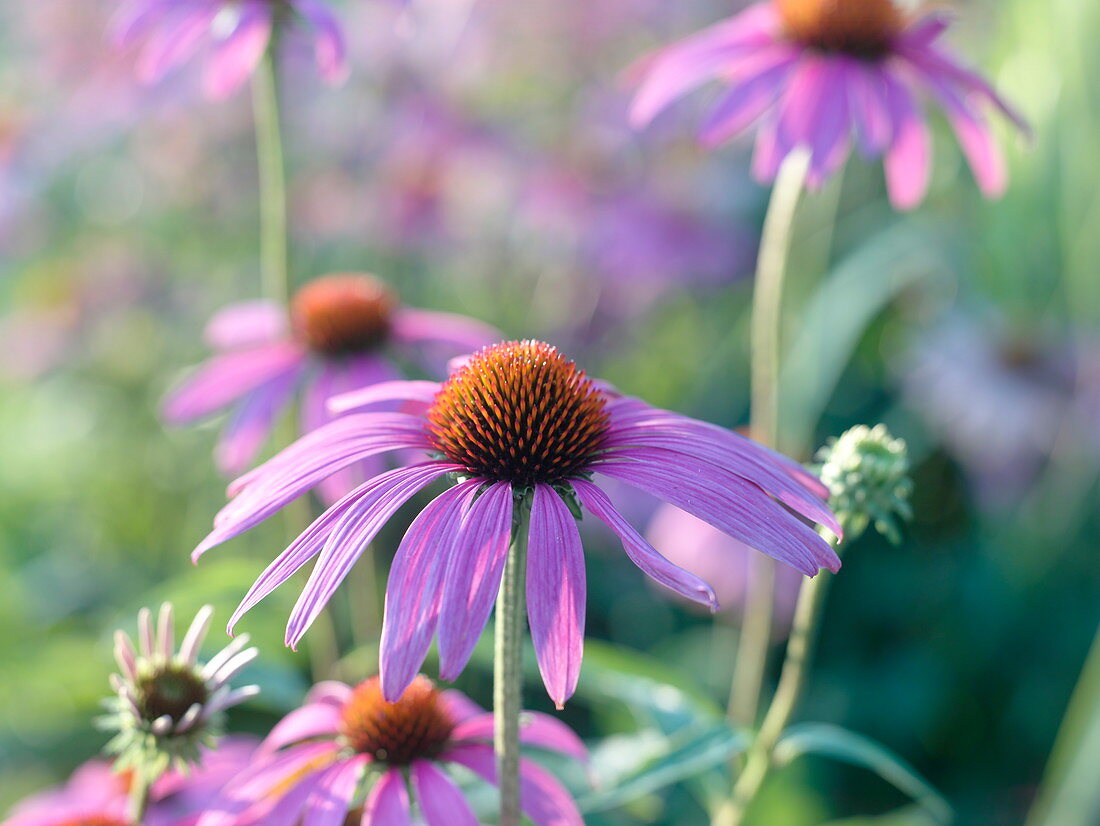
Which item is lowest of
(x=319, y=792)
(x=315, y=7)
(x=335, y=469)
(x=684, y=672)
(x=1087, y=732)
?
(x=684, y=672)

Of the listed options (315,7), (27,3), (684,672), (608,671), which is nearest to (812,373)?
(684,672)

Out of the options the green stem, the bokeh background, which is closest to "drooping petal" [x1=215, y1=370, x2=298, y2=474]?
the green stem

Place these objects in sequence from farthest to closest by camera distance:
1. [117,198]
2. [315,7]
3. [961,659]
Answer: [117,198] → [961,659] → [315,7]

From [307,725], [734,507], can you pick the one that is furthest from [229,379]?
[734,507]

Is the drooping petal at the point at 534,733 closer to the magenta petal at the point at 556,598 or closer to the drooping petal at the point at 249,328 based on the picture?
the magenta petal at the point at 556,598

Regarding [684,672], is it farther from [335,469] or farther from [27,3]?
[27,3]

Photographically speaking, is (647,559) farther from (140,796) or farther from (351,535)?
(140,796)

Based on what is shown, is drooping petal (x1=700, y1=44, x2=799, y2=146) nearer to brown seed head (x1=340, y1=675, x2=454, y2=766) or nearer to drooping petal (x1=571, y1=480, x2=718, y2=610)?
drooping petal (x1=571, y1=480, x2=718, y2=610)
